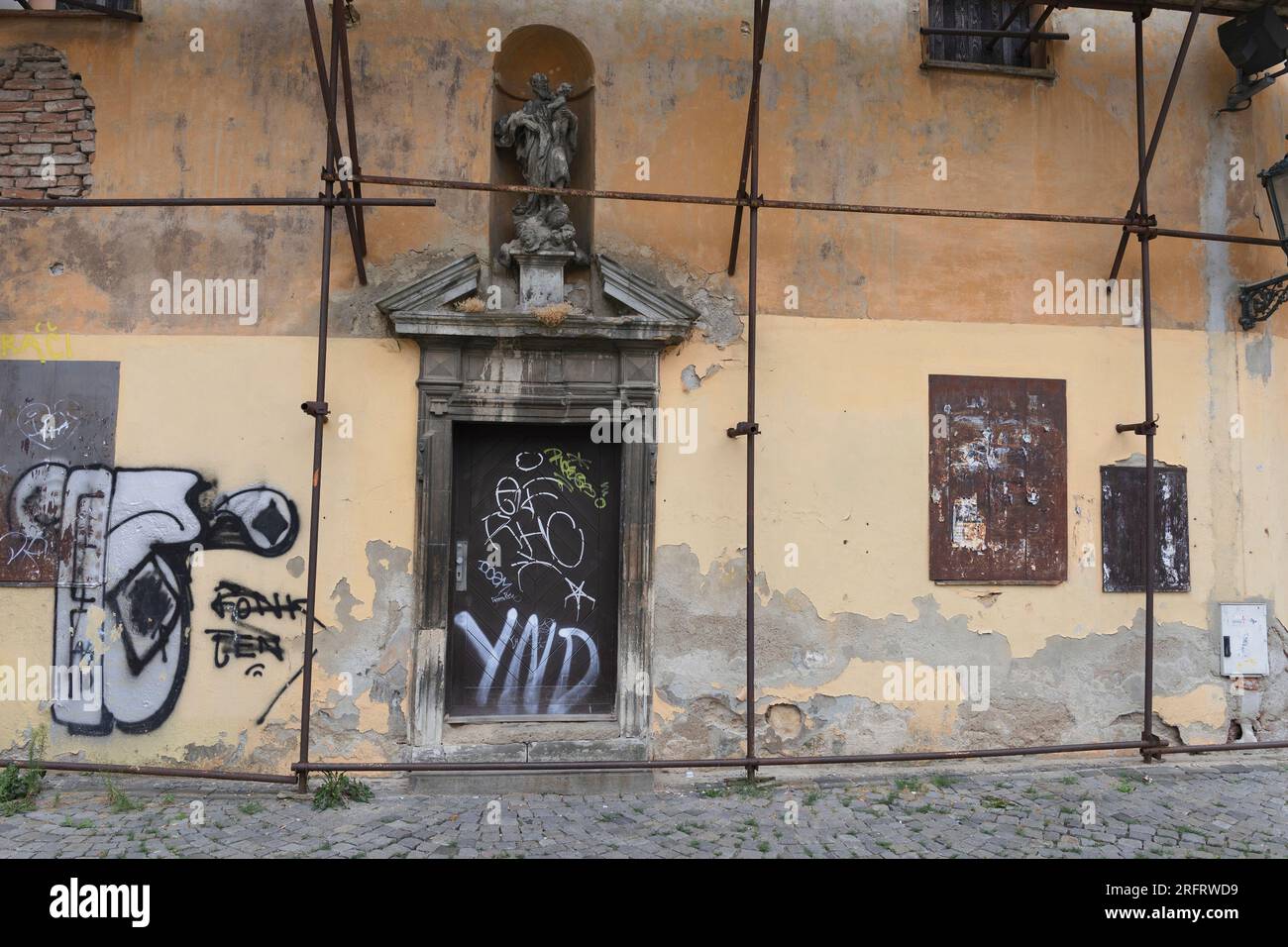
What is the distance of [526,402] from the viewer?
19.6 feet

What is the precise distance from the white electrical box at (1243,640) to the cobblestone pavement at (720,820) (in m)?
0.72

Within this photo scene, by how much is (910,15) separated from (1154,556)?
4095mm

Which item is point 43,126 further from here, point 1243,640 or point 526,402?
point 1243,640

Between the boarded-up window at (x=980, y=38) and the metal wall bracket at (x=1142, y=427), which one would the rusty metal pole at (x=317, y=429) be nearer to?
the boarded-up window at (x=980, y=38)

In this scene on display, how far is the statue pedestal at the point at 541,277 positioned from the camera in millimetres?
5977

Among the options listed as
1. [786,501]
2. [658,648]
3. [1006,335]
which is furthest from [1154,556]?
[658,648]

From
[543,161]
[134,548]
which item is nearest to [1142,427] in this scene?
[543,161]

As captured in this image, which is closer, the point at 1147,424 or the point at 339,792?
the point at 339,792

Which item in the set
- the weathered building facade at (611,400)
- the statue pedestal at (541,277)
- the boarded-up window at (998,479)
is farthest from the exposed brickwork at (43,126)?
the boarded-up window at (998,479)

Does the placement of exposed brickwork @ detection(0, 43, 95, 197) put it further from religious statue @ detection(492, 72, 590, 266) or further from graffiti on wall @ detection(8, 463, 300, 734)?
religious statue @ detection(492, 72, 590, 266)

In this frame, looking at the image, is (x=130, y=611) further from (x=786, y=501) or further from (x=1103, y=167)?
(x=1103, y=167)

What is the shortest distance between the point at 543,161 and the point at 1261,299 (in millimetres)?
5088

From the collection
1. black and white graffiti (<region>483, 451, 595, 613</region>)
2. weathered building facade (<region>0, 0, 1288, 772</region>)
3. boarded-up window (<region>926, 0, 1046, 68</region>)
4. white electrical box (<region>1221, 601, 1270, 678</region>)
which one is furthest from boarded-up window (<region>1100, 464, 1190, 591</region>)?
black and white graffiti (<region>483, 451, 595, 613</region>)

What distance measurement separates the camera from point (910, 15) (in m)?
6.40
